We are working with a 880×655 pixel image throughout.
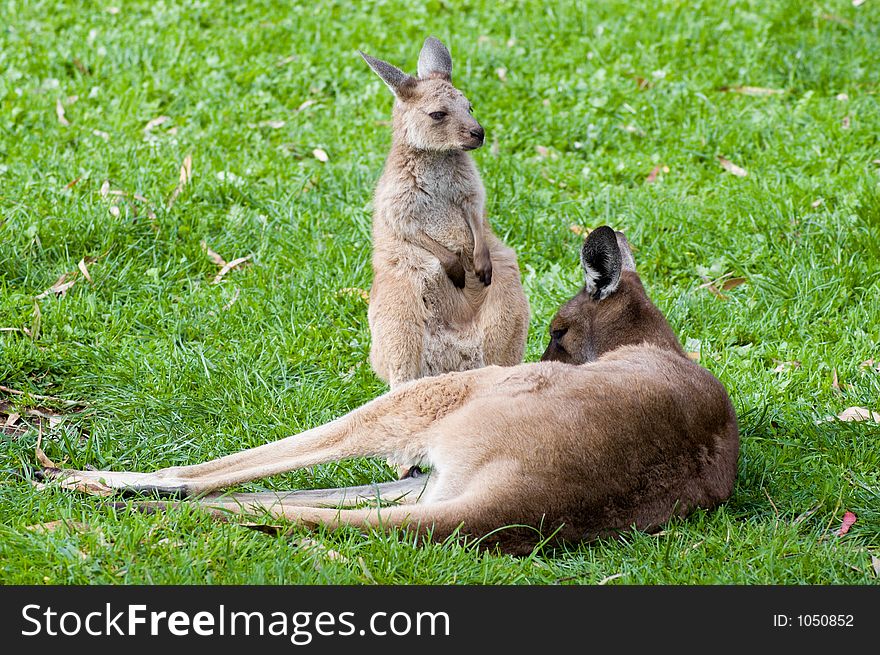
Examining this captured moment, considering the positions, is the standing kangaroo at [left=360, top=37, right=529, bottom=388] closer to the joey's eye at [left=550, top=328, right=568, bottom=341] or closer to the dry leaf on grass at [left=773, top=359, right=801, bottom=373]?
the joey's eye at [left=550, top=328, right=568, bottom=341]

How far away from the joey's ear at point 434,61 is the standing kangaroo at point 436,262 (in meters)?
0.19

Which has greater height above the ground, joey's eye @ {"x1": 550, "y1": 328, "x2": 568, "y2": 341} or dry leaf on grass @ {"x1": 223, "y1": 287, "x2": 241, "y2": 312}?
dry leaf on grass @ {"x1": 223, "y1": 287, "x2": 241, "y2": 312}

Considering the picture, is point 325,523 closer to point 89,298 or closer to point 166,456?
point 166,456

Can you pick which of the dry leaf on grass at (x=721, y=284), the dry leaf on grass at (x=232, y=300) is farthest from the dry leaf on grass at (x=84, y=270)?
the dry leaf on grass at (x=721, y=284)

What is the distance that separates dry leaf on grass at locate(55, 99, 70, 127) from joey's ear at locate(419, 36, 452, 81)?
3.43 m

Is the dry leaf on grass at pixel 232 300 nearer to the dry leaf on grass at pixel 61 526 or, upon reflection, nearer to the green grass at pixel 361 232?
the green grass at pixel 361 232

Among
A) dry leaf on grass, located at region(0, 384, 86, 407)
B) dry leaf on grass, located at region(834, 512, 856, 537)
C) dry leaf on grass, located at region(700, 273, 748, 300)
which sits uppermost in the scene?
dry leaf on grass, located at region(700, 273, 748, 300)

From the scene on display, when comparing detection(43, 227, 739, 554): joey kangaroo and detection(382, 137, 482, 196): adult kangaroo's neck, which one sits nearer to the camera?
detection(43, 227, 739, 554): joey kangaroo

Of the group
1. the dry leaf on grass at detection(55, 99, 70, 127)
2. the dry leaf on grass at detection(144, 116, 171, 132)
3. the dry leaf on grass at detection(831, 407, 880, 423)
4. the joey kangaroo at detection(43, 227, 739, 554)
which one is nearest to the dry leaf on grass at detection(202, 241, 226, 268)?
the dry leaf on grass at detection(144, 116, 171, 132)

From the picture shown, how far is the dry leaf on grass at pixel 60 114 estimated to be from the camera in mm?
7457

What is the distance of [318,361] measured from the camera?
5398 mm

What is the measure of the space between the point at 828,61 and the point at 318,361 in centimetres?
491

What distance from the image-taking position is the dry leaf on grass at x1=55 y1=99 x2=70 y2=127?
7.46 m

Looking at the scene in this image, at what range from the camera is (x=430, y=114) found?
4.75 metres
